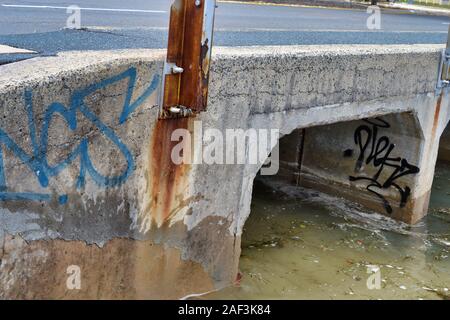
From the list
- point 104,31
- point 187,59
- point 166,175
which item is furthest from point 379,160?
point 187,59

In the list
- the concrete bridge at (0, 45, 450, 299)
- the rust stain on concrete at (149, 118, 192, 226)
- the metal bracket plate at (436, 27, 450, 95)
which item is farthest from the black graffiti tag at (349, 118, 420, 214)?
the rust stain on concrete at (149, 118, 192, 226)

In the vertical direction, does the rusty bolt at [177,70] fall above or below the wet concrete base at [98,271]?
above

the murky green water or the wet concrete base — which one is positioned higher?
the wet concrete base

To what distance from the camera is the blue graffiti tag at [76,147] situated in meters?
3.22

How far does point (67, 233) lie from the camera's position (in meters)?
3.68

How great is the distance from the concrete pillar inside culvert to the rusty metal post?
4022 millimetres

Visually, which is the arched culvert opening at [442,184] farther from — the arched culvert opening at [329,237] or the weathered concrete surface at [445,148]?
the arched culvert opening at [329,237]

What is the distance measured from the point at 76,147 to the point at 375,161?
551cm

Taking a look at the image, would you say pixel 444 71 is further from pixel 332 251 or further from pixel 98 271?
pixel 98 271

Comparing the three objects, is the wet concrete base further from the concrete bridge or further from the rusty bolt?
the rusty bolt

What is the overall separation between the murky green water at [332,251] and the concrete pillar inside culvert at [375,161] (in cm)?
21

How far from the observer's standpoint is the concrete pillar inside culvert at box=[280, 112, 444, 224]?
7.86 metres

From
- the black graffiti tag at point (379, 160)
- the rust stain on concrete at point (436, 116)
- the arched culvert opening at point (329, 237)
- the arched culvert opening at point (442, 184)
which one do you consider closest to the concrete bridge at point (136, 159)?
the arched culvert opening at point (329, 237)

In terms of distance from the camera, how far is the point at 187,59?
4.07 metres
